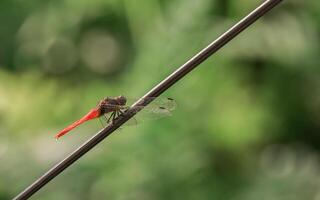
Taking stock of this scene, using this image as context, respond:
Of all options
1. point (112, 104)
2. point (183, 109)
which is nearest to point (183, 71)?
point (112, 104)

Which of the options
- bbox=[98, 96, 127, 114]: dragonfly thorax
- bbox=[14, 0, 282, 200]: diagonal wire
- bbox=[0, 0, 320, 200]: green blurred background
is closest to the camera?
bbox=[14, 0, 282, 200]: diagonal wire

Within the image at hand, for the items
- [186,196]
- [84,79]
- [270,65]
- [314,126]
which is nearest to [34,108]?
[84,79]

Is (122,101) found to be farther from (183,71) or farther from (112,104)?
(183,71)

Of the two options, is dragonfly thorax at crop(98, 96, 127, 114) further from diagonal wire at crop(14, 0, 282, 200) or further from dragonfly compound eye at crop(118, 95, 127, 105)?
diagonal wire at crop(14, 0, 282, 200)

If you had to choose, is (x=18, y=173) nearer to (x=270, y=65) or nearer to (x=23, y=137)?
(x=23, y=137)

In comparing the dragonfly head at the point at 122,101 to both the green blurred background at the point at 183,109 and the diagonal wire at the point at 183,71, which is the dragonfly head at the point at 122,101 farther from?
the green blurred background at the point at 183,109

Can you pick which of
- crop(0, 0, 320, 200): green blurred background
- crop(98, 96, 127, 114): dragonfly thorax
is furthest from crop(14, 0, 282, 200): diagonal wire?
crop(0, 0, 320, 200): green blurred background

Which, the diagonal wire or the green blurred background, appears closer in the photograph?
the diagonal wire

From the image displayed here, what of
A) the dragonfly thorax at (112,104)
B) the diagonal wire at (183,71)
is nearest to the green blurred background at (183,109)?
the dragonfly thorax at (112,104)
